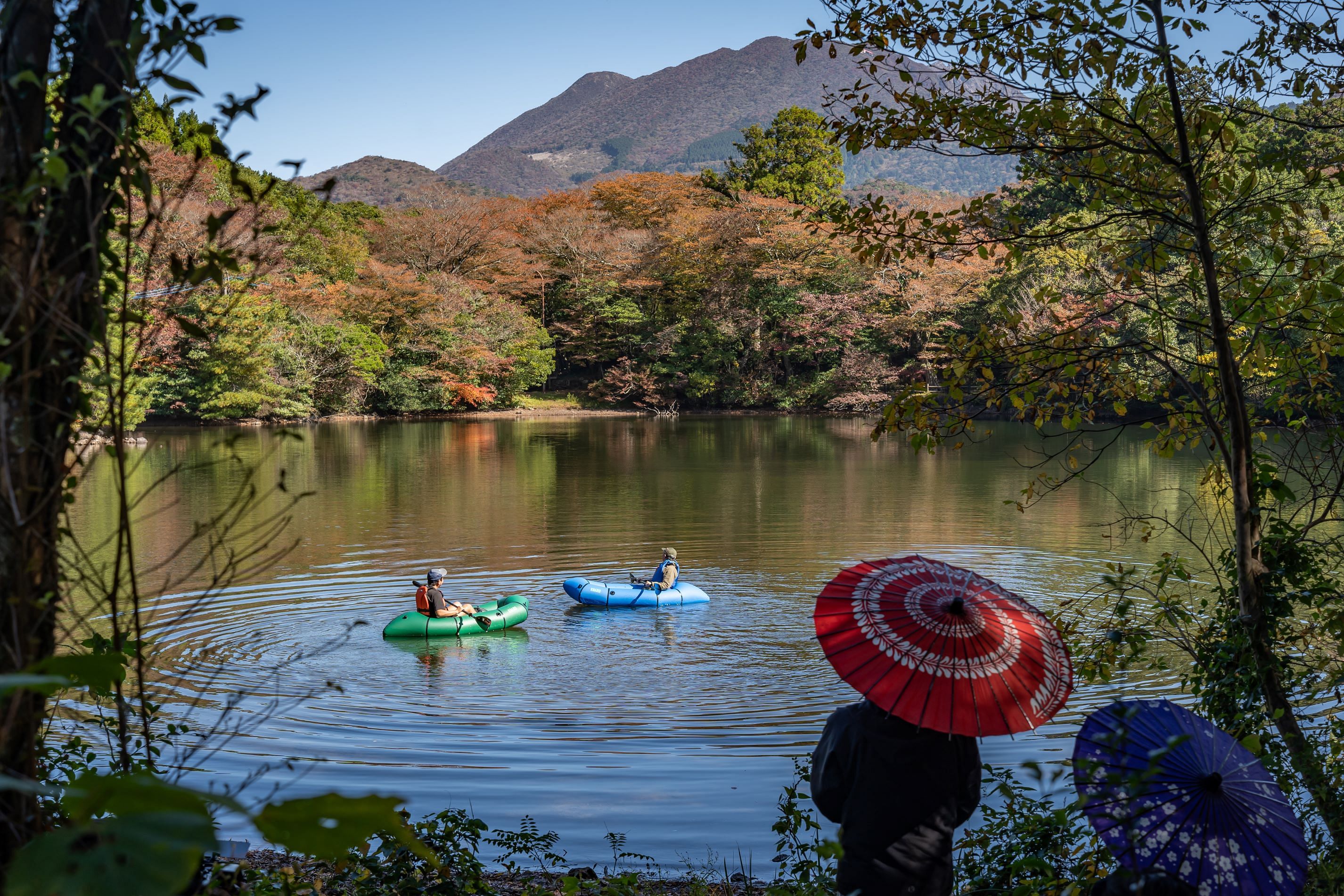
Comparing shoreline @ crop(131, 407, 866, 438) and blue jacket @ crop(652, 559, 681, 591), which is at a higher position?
shoreline @ crop(131, 407, 866, 438)

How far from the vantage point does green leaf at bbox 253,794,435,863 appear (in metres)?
0.76

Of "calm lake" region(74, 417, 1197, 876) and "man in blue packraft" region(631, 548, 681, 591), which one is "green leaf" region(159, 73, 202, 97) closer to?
"calm lake" region(74, 417, 1197, 876)

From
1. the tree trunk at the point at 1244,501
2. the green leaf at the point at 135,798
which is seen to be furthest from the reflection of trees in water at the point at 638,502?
the green leaf at the point at 135,798

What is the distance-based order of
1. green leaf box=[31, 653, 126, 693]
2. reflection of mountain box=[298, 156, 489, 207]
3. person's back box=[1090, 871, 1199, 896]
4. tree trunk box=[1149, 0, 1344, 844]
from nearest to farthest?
green leaf box=[31, 653, 126, 693], person's back box=[1090, 871, 1199, 896], tree trunk box=[1149, 0, 1344, 844], reflection of mountain box=[298, 156, 489, 207]

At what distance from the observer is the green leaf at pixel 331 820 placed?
755mm

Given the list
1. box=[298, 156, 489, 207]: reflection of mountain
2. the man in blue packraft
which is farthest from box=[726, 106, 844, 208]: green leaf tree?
box=[298, 156, 489, 207]: reflection of mountain

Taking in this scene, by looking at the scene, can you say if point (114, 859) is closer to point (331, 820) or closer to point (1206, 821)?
point (331, 820)

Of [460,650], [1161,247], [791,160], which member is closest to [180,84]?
[1161,247]

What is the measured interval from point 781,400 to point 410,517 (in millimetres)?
25496

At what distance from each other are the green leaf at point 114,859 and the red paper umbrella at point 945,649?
171 cm

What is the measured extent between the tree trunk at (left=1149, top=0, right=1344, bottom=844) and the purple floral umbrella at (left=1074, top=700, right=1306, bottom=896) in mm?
1206

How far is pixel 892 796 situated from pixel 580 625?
7267 millimetres

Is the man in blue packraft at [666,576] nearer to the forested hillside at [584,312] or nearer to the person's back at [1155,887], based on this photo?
the person's back at [1155,887]

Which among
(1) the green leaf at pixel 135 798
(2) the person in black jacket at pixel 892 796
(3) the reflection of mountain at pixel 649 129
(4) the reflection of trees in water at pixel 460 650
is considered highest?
(3) the reflection of mountain at pixel 649 129
